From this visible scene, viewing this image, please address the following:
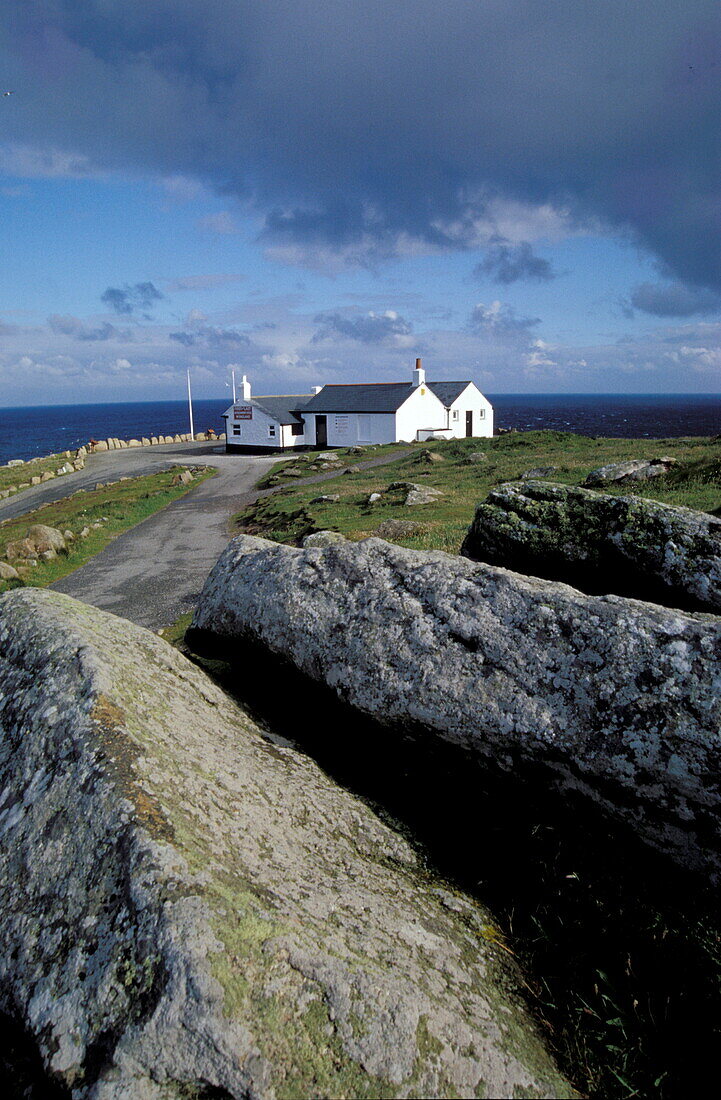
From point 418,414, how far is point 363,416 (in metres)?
6.17

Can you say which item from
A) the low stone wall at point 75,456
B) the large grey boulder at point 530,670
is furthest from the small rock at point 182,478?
the large grey boulder at point 530,670

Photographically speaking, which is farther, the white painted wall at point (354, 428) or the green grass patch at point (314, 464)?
the white painted wall at point (354, 428)

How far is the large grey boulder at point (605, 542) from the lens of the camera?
699cm

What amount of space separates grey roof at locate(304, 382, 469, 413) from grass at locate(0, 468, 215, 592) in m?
22.3

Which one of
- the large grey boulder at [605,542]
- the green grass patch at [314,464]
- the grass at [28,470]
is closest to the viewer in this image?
the large grey boulder at [605,542]

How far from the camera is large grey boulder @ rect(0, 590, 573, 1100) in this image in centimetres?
304

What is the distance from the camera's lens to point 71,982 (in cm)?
329

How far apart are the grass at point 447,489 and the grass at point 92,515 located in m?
6.42

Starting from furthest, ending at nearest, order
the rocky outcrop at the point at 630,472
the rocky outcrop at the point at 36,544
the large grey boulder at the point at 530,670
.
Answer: the rocky outcrop at the point at 36,544 → the rocky outcrop at the point at 630,472 → the large grey boulder at the point at 530,670

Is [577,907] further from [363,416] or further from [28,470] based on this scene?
[28,470]

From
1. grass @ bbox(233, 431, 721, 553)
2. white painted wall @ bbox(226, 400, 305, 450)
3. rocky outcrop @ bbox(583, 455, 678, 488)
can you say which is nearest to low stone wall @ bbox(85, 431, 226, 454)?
white painted wall @ bbox(226, 400, 305, 450)

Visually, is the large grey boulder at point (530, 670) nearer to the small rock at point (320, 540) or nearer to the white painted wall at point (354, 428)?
the small rock at point (320, 540)

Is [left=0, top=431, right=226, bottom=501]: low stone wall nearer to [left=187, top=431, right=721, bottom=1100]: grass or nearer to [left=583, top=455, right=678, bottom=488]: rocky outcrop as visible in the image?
[left=583, top=455, right=678, bottom=488]: rocky outcrop

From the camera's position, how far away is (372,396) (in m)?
69.9
